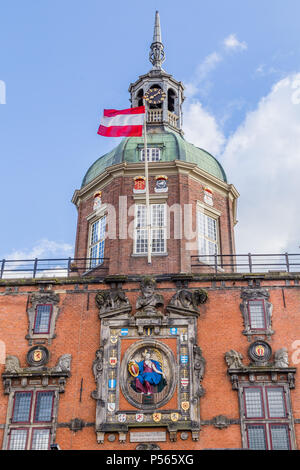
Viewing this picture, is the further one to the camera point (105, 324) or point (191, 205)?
point (191, 205)

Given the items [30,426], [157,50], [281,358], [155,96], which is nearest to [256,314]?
[281,358]

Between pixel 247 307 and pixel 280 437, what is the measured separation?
18.1ft

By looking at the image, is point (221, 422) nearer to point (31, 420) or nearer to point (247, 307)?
point (247, 307)

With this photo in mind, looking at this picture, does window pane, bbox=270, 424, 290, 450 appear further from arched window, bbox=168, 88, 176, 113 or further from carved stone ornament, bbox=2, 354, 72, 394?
arched window, bbox=168, 88, 176, 113

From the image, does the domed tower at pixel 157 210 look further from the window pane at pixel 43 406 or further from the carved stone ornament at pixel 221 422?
the carved stone ornament at pixel 221 422

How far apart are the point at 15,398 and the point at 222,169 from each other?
16.8m

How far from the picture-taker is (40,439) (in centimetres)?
2461

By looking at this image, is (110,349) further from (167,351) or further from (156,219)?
(156,219)

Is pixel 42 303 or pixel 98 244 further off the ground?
pixel 98 244

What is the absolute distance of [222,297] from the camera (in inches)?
1069

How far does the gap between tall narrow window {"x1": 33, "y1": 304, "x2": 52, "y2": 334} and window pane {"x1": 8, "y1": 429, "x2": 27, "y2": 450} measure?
4.22m

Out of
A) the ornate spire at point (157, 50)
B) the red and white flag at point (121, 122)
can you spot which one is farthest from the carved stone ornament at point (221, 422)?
the ornate spire at point (157, 50)

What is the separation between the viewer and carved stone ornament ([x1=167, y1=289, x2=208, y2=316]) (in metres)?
26.5
